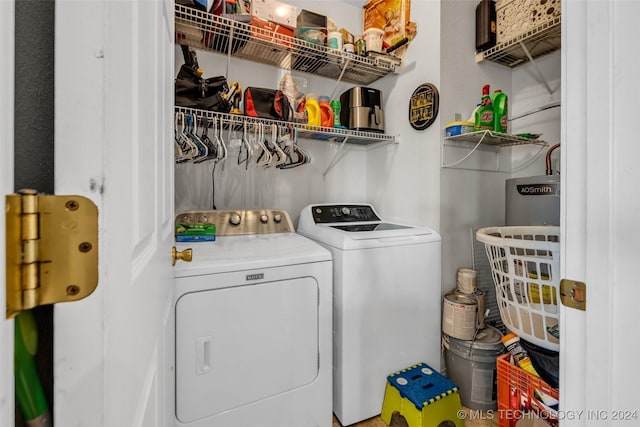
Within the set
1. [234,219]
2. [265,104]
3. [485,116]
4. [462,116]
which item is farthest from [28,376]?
[462,116]

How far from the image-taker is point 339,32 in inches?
81.2

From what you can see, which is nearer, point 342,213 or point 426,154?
point 426,154

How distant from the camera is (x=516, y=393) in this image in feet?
4.75

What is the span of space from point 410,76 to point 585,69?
5.44 ft

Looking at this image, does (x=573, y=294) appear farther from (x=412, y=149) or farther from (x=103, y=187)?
(x=412, y=149)

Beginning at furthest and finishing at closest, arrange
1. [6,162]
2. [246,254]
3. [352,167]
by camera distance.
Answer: [352,167] < [246,254] < [6,162]

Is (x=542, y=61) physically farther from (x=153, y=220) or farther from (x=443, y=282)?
(x=153, y=220)


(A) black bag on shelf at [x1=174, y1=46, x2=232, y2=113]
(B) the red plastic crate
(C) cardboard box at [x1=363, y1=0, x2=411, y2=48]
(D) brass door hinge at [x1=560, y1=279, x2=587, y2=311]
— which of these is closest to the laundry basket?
(D) brass door hinge at [x1=560, y1=279, x2=587, y2=311]

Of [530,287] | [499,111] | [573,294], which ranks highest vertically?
[499,111]

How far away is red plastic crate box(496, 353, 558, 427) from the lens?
1333 mm

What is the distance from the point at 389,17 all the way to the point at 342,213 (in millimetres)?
1512

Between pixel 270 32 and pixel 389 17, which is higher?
pixel 389 17

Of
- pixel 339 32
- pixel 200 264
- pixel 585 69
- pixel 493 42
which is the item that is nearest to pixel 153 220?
pixel 200 264

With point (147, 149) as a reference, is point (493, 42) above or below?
above
